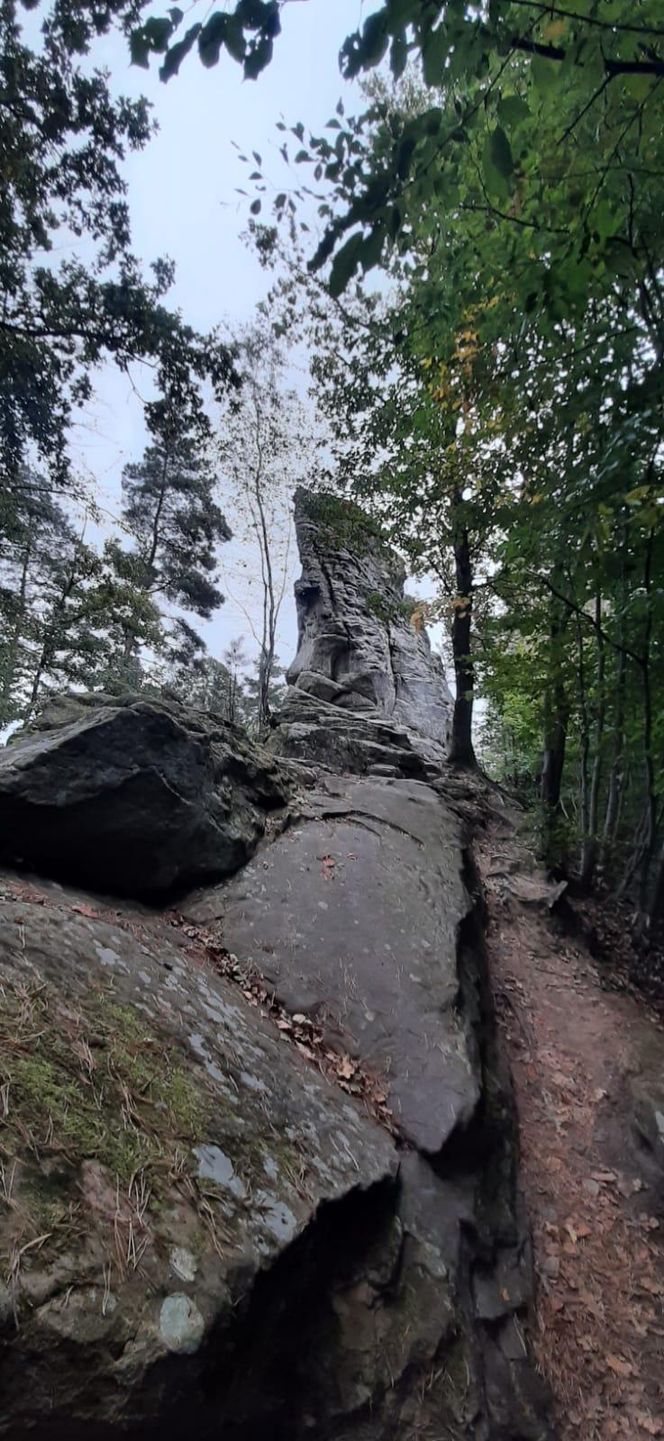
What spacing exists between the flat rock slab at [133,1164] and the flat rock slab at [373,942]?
2.08 feet

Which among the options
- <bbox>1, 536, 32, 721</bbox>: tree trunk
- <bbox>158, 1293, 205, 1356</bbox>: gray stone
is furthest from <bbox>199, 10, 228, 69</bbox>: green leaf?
<bbox>1, 536, 32, 721</bbox>: tree trunk

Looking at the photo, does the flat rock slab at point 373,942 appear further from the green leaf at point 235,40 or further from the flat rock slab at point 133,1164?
the green leaf at point 235,40

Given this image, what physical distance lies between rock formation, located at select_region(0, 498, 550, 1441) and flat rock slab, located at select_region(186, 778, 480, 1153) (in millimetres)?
22

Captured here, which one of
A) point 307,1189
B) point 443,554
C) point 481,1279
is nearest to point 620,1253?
point 481,1279

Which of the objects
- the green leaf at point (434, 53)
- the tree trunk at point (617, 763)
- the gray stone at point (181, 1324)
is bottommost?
the gray stone at point (181, 1324)

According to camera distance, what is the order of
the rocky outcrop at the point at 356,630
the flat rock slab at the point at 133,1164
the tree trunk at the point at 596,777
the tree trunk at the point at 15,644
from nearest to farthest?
the flat rock slab at the point at 133,1164 < the tree trunk at the point at 596,777 < the tree trunk at the point at 15,644 < the rocky outcrop at the point at 356,630

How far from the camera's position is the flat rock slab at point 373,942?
3771 mm

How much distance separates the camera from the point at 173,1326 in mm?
1687

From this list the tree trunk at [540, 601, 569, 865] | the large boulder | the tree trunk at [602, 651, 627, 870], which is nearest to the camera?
the large boulder

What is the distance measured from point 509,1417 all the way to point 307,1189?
52.9 inches

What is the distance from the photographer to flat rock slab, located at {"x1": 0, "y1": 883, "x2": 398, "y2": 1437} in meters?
1.52

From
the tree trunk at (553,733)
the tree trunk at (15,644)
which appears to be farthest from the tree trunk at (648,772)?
the tree trunk at (15,644)

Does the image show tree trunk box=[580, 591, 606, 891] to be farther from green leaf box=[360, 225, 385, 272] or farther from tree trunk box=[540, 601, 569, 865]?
green leaf box=[360, 225, 385, 272]

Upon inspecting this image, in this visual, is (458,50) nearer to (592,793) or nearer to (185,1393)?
(185,1393)
